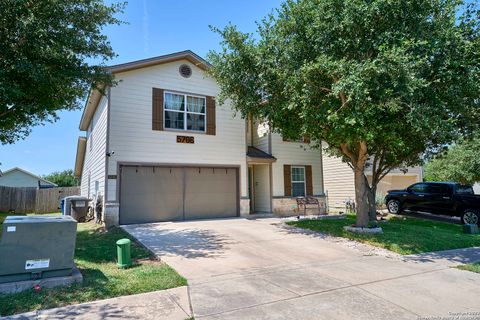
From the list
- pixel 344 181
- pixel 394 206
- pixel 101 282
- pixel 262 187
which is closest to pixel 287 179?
pixel 262 187

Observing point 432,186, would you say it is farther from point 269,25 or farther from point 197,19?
point 197,19

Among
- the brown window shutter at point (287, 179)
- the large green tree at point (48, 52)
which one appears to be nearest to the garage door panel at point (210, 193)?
the brown window shutter at point (287, 179)

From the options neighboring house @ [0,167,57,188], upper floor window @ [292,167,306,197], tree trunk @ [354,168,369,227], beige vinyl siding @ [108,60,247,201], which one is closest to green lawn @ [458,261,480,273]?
tree trunk @ [354,168,369,227]

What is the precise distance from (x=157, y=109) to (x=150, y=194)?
3.56 m

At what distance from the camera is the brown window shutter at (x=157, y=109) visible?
1327 centimetres

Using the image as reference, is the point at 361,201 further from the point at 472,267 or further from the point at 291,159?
the point at 291,159

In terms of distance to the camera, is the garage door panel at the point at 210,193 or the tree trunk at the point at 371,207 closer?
the tree trunk at the point at 371,207

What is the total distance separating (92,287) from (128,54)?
475 inches

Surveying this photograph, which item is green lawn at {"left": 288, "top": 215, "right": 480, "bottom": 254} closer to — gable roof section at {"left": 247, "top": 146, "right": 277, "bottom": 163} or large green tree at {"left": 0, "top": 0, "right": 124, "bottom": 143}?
gable roof section at {"left": 247, "top": 146, "right": 277, "bottom": 163}

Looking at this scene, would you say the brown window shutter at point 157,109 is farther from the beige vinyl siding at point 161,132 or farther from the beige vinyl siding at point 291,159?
the beige vinyl siding at point 291,159

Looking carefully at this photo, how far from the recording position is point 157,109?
1338 cm

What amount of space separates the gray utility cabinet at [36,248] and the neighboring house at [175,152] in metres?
6.77

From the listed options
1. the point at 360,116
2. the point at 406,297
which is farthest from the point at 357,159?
the point at 406,297

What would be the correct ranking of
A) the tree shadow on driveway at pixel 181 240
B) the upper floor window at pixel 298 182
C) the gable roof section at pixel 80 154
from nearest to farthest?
the tree shadow on driveway at pixel 181 240 → the upper floor window at pixel 298 182 → the gable roof section at pixel 80 154
